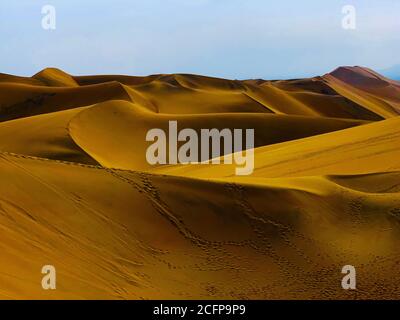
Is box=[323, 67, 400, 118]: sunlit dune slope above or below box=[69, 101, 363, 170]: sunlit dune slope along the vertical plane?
above

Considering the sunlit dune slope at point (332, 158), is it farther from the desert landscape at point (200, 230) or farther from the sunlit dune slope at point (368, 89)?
the sunlit dune slope at point (368, 89)

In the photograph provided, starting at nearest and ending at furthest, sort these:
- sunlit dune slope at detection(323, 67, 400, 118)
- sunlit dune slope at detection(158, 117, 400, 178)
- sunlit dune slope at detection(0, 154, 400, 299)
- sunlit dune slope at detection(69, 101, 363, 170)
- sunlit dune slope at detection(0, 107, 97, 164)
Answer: sunlit dune slope at detection(0, 154, 400, 299) < sunlit dune slope at detection(158, 117, 400, 178) < sunlit dune slope at detection(0, 107, 97, 164) < sunlit dune slope at detection(69, 101, 363, 170) < sunlit dune slope at detection(323, 67, 400, 118)

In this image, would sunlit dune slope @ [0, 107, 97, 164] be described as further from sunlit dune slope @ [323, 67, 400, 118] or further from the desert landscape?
sunlit dune slope @ [323, 67, 400, 118]

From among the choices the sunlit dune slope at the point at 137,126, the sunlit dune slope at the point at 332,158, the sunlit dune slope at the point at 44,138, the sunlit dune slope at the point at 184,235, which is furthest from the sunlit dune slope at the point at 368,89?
the sunlit dune slope at the point at 184,235

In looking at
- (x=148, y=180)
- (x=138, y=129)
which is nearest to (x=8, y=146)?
(x=138, y=129)

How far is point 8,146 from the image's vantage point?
24.4 m

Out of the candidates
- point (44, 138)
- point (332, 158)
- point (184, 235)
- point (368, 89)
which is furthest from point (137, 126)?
point (368, 89)

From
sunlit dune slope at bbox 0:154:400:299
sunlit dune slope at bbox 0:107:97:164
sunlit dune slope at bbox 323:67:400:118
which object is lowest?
sunlit dune slope at bbox 0:154:400:299

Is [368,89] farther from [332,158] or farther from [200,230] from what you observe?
[200,230]

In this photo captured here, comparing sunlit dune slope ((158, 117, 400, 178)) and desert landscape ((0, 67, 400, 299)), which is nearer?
desert landscape ((0, 67, 400, 299))

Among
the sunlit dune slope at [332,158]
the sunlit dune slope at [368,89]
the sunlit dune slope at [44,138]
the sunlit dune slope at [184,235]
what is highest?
the sunlit dune slope at [368,89]

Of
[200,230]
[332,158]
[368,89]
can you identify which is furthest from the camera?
[368,89]

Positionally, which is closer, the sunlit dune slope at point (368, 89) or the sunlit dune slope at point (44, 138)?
the sunlit dune slope at point (44, 138)

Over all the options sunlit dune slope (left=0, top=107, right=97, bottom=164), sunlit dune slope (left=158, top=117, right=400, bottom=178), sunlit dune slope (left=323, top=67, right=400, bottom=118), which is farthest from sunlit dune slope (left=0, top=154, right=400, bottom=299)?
sunlit dune slope (left=323, top=67, right=400, bottom=118)
